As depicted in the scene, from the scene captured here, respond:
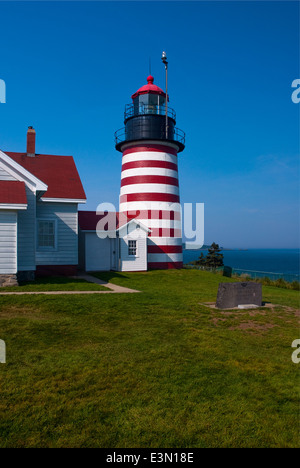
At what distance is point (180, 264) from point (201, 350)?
2088 cm

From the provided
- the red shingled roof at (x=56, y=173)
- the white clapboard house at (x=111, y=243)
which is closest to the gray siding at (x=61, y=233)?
the red shingled roof at (x=56, y=173)

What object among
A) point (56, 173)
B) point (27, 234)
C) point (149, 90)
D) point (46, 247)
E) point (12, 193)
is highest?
point (149, 90)

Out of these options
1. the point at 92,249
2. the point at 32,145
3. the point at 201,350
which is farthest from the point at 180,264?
the point at 201,350

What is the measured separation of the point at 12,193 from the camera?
1549 cm

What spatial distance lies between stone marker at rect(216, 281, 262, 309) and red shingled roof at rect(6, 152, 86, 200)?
10.3 meters

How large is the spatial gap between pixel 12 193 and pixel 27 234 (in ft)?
7.25

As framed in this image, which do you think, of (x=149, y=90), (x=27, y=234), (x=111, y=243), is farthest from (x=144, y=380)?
(x=149, y=90)

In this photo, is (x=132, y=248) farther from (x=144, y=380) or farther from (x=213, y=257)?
(x=213, y=257)

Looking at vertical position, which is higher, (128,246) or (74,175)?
(74,175)

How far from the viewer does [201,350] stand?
7988mm

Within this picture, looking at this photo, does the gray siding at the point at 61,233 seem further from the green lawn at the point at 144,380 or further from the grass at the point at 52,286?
the green lawn at the point at 144,380

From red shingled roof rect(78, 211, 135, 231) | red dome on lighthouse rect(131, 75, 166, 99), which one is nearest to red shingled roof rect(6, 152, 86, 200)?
red shingled roof rect(78, 211, 135, 231)
